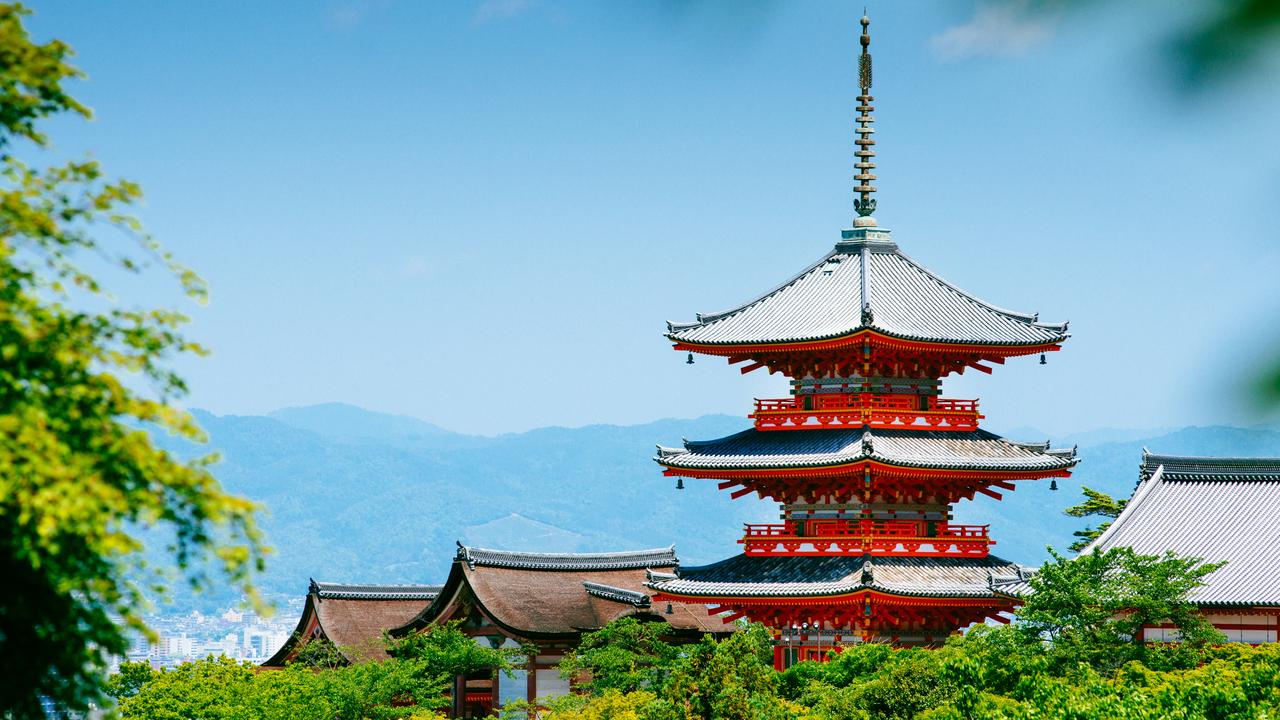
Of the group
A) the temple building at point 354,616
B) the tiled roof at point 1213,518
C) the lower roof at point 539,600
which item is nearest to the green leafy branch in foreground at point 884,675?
the lower roof at point 539,600

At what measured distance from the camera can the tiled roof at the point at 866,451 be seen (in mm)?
38500

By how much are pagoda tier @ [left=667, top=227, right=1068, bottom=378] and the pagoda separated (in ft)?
0.17

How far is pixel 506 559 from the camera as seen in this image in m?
45.8

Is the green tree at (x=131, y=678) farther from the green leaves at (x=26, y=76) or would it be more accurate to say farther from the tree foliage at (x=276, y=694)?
the green leaves at (x=26, y=76)

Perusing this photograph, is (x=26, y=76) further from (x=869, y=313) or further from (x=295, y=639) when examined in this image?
(x=295, y=639)

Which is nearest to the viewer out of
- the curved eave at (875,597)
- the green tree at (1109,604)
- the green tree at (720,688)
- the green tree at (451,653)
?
the green tree at (720,688)

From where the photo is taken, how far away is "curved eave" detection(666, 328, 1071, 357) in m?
39.0

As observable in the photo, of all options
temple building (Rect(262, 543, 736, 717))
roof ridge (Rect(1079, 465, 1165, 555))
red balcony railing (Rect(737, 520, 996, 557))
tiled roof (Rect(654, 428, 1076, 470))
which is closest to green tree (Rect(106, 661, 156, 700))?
temple building (Rect(262, 543, 736, 717))

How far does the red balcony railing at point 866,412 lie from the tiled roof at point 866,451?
202mm

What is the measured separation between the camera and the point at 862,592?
36938mm

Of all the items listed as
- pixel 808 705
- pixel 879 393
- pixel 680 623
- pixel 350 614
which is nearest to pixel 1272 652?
pixel 808 705

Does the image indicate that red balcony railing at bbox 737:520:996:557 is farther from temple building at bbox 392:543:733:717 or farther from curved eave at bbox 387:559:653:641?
curved eave at bbox 387:559:653:641

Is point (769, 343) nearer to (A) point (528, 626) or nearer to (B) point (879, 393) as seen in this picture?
(B) point (879, 393)

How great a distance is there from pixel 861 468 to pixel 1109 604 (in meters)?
7.11
